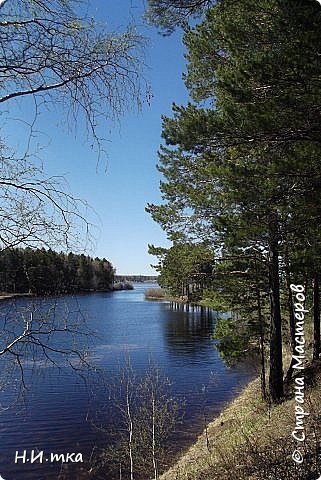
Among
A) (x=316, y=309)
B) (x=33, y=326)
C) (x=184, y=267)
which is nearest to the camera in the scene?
(x=33, y=326)

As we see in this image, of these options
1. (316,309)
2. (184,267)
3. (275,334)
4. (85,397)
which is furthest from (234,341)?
(85,397)

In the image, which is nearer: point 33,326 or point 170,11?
point 33,326

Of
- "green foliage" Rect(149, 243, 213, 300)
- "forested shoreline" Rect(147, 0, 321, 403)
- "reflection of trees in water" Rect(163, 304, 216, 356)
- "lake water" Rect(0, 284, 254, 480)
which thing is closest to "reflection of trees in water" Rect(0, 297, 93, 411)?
"lake water" Rect(0, 284, 254, 480)

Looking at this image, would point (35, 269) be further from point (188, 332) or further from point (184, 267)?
point (188, 332)

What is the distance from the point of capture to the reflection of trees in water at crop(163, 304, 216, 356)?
19828 mm

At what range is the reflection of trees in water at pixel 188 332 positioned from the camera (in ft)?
65.1

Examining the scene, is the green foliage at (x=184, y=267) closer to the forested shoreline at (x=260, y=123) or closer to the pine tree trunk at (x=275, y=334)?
the forested shoreline at (x=260, y=123)

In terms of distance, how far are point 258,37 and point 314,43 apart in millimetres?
909

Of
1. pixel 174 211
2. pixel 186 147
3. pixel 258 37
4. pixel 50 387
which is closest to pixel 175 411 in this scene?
pixel 50 387

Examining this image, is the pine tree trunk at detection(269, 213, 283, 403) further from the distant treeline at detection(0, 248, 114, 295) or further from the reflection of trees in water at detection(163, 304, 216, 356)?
the reflection of trees in water at detection(163, 304, 216, 356)

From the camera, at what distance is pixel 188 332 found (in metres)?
25.1

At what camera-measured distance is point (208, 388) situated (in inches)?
537

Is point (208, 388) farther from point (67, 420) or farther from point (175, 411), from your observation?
point (67, 420)

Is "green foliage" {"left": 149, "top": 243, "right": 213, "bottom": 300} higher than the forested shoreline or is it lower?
lower
